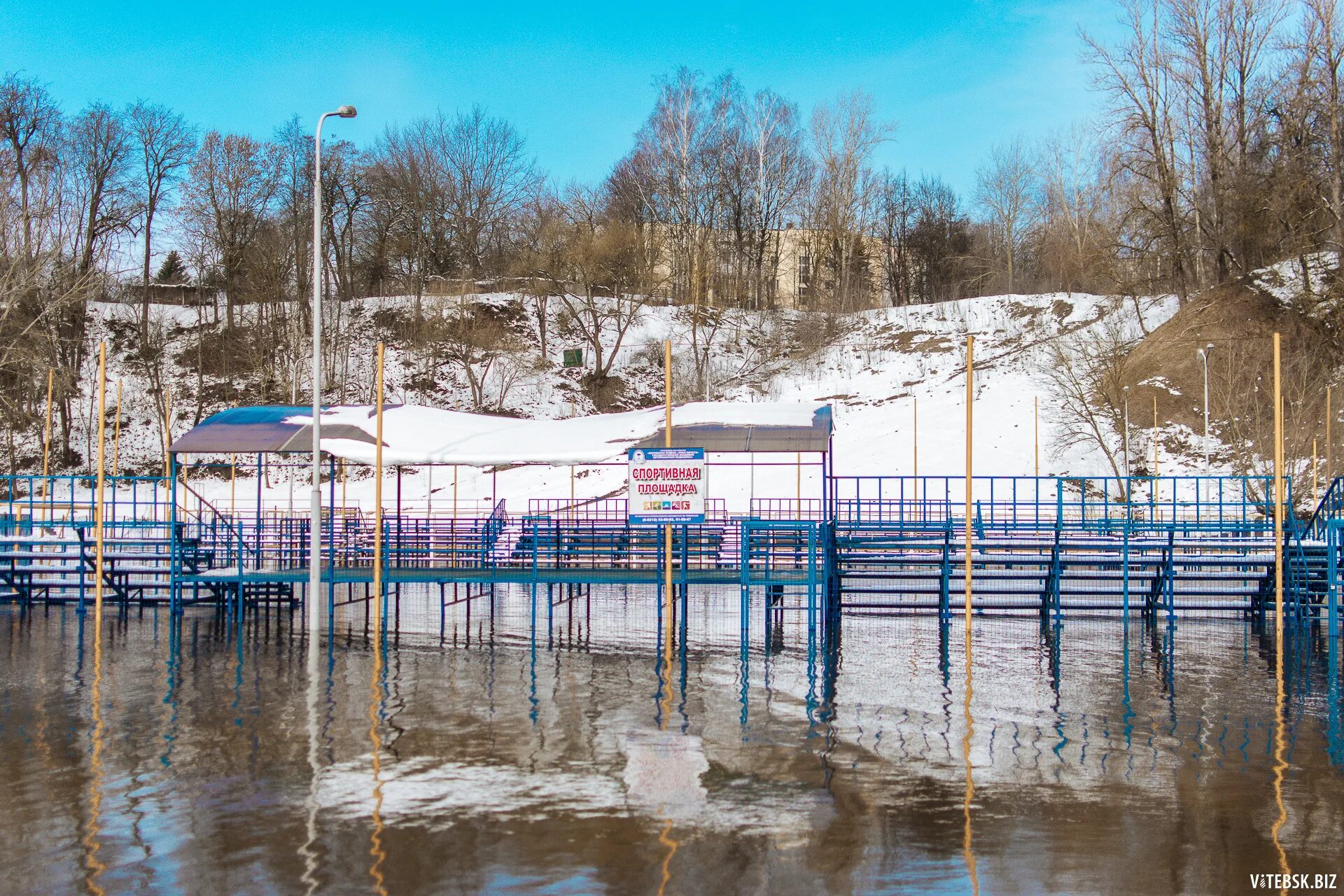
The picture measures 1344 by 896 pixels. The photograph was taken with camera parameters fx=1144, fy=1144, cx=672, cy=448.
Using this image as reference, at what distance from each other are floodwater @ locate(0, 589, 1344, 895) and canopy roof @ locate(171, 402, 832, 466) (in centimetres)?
405

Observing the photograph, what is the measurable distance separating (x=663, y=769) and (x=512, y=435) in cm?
1230

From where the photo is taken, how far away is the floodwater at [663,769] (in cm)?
684

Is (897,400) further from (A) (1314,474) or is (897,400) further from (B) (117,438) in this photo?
(B) (117,438)

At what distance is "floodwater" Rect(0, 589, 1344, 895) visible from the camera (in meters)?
6.84

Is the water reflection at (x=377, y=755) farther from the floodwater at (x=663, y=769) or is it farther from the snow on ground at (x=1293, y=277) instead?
the snow on ground at (x=1293, y=277)

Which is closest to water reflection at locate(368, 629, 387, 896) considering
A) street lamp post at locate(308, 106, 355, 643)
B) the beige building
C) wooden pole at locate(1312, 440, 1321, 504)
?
street lamp post at locate(308, 106, 355, 643)

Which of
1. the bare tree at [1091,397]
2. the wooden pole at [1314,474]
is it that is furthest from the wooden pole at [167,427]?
the bare tree at [1091,397]

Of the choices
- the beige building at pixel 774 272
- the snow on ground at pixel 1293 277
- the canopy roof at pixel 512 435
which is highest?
the beige building at pixel 774 272

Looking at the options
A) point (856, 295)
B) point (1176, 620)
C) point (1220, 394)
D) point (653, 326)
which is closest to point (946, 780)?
point (1176, 620)

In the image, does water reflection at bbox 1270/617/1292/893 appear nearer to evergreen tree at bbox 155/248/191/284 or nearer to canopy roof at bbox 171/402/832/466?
canopy roof at bbox 171/402/832/466

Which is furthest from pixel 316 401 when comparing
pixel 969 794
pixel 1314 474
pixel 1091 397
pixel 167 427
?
pixel 1091 397

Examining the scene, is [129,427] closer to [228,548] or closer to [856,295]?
[228,548]

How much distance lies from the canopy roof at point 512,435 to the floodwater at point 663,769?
4.05m

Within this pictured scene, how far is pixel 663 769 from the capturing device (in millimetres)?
9242
